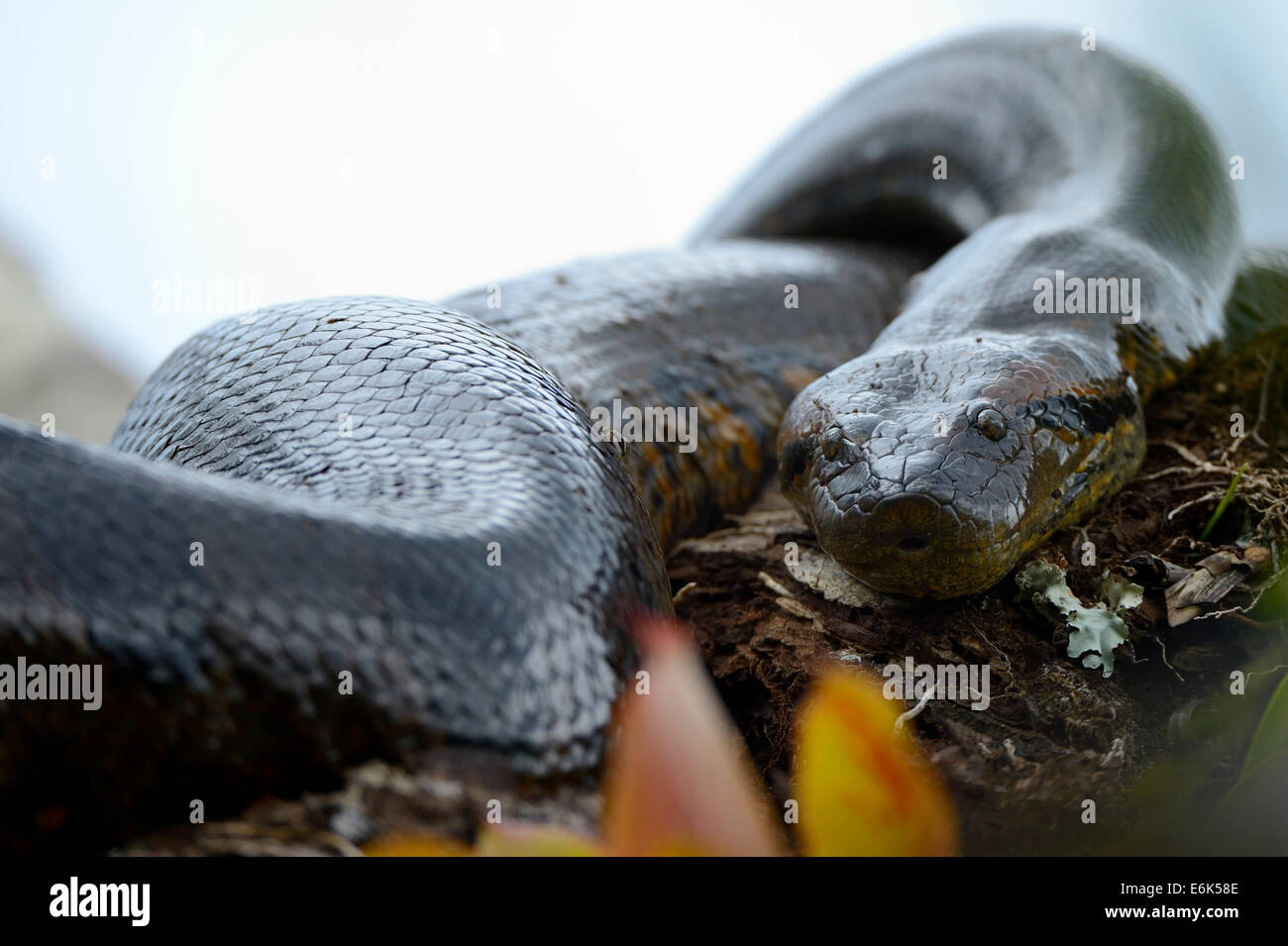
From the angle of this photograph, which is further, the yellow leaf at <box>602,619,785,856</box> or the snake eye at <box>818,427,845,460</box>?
the snake eye at <box>818,427,845,460</box>

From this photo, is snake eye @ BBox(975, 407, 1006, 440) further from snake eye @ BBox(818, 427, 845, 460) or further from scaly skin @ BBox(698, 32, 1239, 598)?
snake eye @ BBox(818, 427, 845, 460)

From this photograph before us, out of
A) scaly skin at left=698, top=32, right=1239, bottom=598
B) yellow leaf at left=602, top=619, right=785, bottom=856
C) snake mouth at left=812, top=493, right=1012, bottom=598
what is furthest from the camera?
scaly skin at left=698, top=32, right=1239, bottom=598

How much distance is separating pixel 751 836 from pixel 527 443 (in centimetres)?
128

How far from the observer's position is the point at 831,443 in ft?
7.50

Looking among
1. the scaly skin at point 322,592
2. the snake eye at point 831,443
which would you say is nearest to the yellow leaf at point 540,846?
the scaly skin at point 322,592

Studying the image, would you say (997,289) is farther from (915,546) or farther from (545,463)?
(545,463)

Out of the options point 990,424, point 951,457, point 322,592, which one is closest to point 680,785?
point 322,592

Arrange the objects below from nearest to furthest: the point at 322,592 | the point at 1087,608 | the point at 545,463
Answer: the point at 322,592, the point at 545,463, the point at 1087,608

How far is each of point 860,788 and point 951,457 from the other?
1.65 metres

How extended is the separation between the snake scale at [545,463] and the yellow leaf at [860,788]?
0.85m

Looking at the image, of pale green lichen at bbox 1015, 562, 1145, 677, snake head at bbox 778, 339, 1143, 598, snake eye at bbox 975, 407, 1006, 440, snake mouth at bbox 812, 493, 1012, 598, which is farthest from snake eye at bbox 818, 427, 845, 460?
pale green lichen at bbox 1015, 562, 1145, 677

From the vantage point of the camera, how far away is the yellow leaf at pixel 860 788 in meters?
0.56

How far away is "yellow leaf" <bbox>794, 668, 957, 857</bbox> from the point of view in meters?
0.56

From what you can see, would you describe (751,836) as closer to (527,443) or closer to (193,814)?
(193,814)
